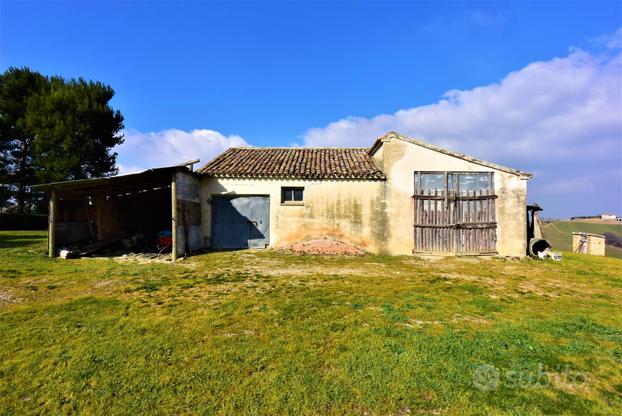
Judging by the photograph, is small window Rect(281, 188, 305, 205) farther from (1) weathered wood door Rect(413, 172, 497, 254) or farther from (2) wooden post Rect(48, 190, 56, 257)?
(2) wooden post Rect(48, 190, 56, 257)

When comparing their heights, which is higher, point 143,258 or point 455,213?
point 455,213

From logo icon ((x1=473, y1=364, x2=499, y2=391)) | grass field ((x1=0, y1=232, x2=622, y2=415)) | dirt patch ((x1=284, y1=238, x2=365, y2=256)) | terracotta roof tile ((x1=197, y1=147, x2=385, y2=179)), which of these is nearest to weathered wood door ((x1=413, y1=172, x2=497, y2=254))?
terracotta roof tile ((x1=197, y1=147, x2=385, y2=179))

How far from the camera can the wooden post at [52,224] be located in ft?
37.9

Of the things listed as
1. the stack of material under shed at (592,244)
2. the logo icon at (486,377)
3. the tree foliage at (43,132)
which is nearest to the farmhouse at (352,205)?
the logo icon at (486,377)

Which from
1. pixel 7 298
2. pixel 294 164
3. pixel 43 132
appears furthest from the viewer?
pixel 43 132

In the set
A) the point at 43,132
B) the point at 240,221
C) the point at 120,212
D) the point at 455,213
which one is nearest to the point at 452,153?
the point at 455,213

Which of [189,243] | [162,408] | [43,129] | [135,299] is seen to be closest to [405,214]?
[189,243]

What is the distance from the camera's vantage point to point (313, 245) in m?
13.1

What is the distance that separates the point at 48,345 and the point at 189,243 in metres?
8.35

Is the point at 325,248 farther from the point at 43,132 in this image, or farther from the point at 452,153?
the point at 43,132

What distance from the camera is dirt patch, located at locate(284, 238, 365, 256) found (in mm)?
12824

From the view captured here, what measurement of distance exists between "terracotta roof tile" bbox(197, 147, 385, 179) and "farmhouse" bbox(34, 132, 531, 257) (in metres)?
0.07

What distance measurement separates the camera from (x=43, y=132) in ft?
82.9

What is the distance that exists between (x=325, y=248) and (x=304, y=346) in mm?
8674
